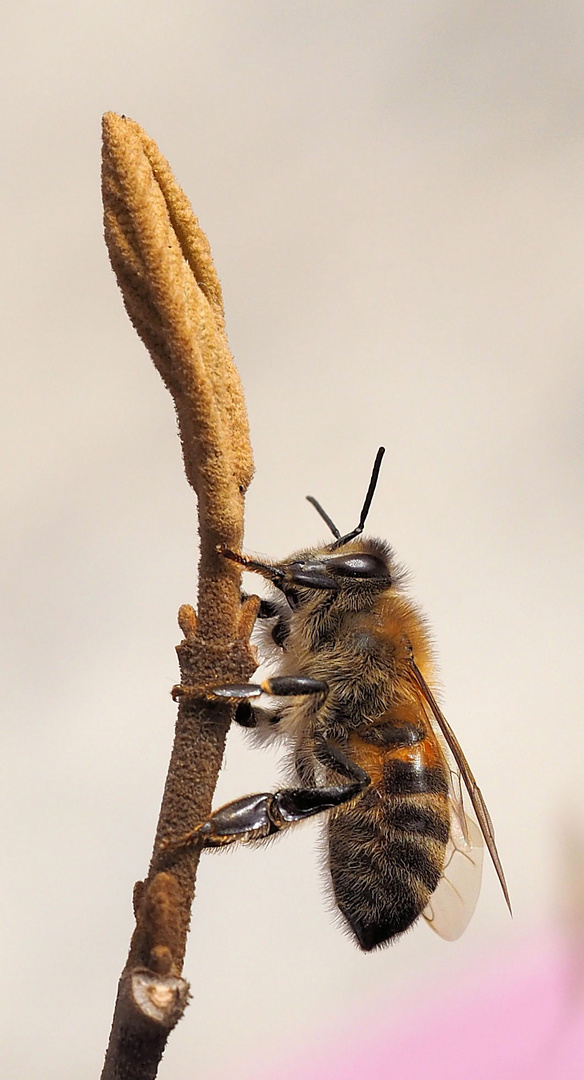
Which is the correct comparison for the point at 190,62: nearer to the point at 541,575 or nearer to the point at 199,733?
the point at 541,575

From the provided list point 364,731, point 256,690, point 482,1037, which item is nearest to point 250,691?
point 256,690

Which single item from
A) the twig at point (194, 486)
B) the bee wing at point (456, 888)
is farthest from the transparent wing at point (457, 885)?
the twig at point (194, 486)

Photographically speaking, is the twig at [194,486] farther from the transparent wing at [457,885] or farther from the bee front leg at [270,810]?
the transparent wing at [457,885]

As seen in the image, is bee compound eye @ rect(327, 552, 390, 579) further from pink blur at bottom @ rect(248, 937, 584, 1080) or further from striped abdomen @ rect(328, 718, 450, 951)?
pink blur at bottom @ rect(248, 937, 584, 1080)

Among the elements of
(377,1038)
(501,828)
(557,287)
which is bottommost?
(377,1038)

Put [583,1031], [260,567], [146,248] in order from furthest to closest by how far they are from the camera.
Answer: [583,1031] → [260,567] → [146,248]

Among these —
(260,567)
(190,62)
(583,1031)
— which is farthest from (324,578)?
(190,62)

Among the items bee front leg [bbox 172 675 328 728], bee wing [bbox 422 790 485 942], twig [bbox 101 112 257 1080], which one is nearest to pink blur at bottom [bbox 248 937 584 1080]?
bee wing [bbox 422 790 485 942]
